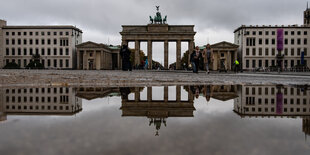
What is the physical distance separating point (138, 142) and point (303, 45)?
9256cm

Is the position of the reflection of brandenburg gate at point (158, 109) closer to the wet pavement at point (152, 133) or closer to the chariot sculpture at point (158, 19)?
the wet pavement at point (152, 133)

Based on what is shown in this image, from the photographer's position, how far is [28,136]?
67.2 inches

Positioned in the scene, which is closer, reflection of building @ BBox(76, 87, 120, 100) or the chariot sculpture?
reflection of building @ BBox(76, 87, 120, 100)

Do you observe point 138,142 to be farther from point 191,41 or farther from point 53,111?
point 191,41

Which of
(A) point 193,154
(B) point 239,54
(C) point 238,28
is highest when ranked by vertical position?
(C) point 238,28

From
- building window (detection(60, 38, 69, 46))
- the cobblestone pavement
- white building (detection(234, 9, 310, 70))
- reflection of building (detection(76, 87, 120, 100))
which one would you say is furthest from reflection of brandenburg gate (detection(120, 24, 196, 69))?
reflection of building (detection(76, 87, 120, 100))

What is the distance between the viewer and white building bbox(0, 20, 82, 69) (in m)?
85.1

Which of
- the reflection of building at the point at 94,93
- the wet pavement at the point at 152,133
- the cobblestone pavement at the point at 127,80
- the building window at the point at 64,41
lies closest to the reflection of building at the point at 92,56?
the building window at the point at 64,41

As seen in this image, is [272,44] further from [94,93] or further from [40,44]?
[94,93]

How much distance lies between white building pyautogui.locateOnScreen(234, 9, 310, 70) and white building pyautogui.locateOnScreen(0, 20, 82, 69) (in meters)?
54.2

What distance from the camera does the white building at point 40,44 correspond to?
8512 centimetres

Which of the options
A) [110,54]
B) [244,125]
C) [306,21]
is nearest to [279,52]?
[306,21]

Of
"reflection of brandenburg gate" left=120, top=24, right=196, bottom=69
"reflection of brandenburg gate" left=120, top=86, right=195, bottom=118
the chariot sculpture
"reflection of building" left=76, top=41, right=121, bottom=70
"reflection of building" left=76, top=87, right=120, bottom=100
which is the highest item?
the chariot sculpture

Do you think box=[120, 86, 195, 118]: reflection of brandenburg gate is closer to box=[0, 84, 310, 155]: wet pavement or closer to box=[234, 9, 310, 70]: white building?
box=[0, 84, 310, 155]: wet pavement
